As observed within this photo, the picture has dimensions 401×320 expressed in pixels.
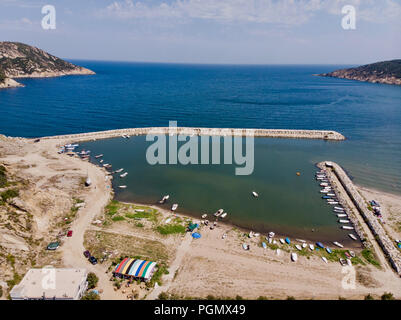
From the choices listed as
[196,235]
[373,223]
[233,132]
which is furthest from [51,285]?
[233,132]

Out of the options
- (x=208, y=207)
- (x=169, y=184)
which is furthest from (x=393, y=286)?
(x=169, y=184)

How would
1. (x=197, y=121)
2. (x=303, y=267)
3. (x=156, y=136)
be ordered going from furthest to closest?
(x=197, y=121) → (x=156, y=136) → (x=303, y=267)

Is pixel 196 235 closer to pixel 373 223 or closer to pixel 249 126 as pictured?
pixel 373 223

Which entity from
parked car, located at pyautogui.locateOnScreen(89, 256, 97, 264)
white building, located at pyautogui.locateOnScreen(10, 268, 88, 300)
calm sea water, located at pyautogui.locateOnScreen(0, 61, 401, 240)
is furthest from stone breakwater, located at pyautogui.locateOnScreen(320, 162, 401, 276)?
parked car, located at pyautogui.locateOnScreen(89, 256, 97, 264)

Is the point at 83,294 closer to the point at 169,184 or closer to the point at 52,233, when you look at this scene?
the point at 52,233

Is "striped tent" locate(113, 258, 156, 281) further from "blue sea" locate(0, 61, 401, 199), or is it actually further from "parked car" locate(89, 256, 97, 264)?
"blue sea" locate(0, 61, 401, 199)

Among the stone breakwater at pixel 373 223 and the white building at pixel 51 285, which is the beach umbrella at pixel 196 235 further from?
the stone breakwater at pixel 373 223
